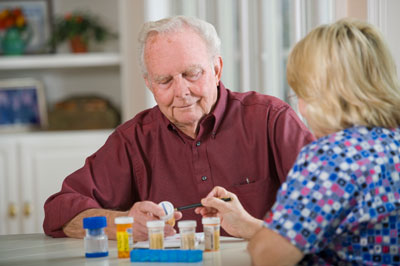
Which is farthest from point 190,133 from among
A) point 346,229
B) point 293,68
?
point 346,229

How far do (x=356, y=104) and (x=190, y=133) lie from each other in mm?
897

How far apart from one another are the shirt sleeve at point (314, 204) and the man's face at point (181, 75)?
0.84 metres

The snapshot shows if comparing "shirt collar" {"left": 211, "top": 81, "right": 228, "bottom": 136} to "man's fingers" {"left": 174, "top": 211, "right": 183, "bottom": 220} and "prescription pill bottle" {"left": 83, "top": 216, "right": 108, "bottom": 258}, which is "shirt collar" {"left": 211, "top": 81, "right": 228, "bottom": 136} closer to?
"man's fingers" {"left": 174, "top": 211, "right": 183, "bottom": 220}

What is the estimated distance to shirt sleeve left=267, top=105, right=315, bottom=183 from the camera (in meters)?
1.97

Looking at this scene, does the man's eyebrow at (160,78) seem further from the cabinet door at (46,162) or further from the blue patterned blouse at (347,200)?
the cabinet door at (46,162)

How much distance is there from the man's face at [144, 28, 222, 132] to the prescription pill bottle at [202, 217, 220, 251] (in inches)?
22.7

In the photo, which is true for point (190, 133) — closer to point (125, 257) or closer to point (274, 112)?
point (274, 112)

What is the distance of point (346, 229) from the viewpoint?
1247mm

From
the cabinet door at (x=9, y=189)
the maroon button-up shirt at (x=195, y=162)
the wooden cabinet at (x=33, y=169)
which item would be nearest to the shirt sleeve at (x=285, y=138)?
the maroon button-up shirt at (x=195, y=162)

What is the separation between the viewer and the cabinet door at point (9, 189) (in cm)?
379

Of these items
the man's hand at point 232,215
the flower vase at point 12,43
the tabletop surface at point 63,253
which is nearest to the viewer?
the tabletop surface at point 63,253

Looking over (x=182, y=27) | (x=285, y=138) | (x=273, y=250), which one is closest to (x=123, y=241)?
(x=273, y=250)

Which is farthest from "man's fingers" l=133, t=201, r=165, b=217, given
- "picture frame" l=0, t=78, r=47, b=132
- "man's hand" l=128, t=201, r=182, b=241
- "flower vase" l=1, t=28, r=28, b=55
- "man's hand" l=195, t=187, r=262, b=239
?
"flower vase" l=1, t=28, r=28, b=55

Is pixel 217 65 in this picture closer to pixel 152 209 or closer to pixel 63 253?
pixel 152 209
